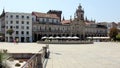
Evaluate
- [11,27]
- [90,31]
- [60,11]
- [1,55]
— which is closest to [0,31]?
[11,27]

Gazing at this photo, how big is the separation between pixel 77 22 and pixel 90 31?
1028 cm

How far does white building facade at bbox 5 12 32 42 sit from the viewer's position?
344 feet

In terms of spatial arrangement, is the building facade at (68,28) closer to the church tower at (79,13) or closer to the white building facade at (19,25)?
the church tower at (79,13)

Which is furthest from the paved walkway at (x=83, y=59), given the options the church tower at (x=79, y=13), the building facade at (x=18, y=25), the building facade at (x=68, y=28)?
the church tower at (x=79, y=13)

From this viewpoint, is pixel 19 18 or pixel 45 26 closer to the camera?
pixel 19 18

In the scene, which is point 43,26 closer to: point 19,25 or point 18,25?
point 19,25

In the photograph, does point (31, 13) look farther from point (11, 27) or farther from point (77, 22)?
point (77, 22)

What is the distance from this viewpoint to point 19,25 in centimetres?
10731

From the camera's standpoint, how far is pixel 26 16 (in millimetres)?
107500

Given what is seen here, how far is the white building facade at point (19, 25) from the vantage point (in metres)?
105

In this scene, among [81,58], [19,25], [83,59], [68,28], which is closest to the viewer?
[83,59]

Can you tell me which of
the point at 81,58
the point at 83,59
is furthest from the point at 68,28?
the point at 83,59

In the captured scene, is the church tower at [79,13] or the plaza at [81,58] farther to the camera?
the church tower at [79,13]

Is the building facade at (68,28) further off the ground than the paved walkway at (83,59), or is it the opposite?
the building facade at (68,28)
